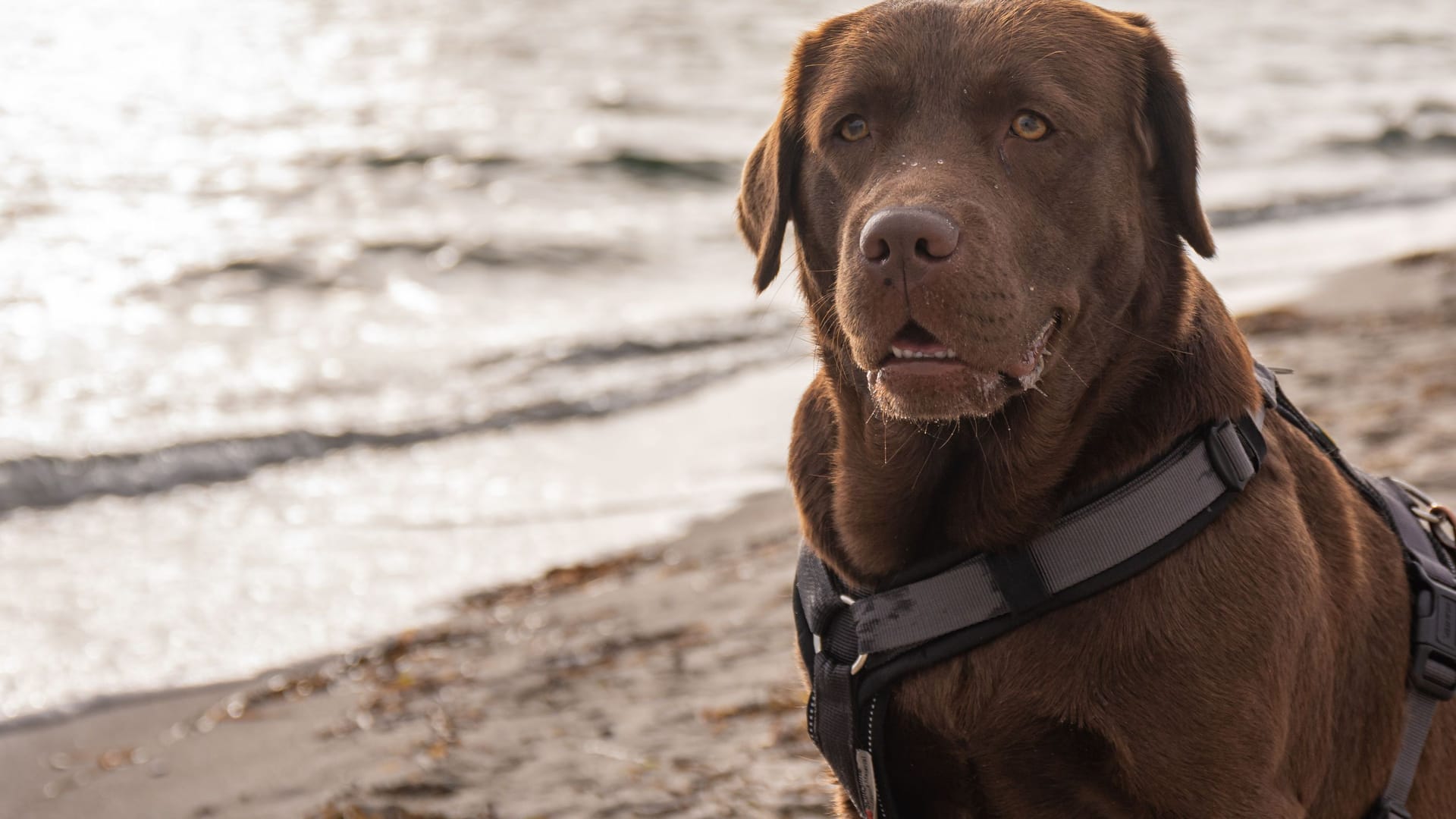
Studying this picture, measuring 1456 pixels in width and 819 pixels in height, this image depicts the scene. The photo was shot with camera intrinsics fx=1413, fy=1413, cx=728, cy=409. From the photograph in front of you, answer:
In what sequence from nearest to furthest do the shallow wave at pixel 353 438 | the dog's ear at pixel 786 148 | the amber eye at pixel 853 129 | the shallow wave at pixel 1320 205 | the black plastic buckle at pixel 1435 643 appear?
the black plastic buckle at pixel 1435 643
the amber eye at pixel 853 129
the dog's ear at pixel 786 148
the shallow wave at pixel 353 438
the shallow wave at pixel 1320 205

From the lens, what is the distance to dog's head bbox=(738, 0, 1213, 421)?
2631 millimetres

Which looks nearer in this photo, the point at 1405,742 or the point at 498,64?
the point at 1405,742

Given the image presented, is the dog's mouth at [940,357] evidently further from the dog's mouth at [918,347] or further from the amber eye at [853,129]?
the amber eye at [853,129]

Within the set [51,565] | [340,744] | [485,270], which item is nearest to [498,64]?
[485,270]

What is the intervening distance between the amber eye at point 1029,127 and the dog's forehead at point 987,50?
0.20ft

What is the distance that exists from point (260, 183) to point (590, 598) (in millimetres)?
14006

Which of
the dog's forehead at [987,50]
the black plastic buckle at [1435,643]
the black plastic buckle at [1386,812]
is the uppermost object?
the dog's forehead at [987,50]

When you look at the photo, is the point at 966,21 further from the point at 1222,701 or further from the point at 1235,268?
the point at 1235,268

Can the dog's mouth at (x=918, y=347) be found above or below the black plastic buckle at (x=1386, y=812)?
above

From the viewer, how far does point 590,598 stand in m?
6.29

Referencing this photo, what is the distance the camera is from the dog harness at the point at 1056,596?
2570 millimetres

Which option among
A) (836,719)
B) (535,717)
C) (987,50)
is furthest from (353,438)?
(987,50)

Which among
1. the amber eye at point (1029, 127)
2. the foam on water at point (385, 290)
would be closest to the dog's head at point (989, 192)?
the amber eye at point (1029, 127)

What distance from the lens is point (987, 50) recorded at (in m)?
2.87
